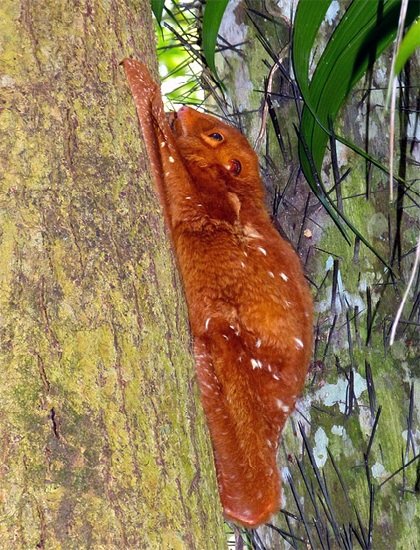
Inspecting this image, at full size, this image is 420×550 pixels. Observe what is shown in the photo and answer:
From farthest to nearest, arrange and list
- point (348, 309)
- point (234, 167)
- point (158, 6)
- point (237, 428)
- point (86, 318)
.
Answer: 1. point (234, 167)
2. point (348, 309)
3. point (158, 6)
4. point (237, 428)
5. point (86, 318)

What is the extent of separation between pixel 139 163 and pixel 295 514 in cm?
163

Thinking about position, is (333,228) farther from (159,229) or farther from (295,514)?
(159,229)

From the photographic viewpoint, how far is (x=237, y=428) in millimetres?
2514

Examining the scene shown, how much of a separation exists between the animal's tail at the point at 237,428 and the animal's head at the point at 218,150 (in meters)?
0.76

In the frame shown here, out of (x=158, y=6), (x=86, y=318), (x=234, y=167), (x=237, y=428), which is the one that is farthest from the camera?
Result: (x=234, y=167)

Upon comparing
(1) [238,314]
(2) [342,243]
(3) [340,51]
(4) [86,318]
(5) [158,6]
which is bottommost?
(4) [86,318]

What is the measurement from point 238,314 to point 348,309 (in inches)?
20.4

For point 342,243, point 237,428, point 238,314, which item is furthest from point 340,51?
point 237,428

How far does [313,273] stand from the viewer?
312cm

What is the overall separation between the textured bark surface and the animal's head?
4.07ft

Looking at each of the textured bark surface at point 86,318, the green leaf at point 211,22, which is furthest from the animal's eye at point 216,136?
the textured bark surface at point 86,318

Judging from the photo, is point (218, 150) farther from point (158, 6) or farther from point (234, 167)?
point (158, 6)

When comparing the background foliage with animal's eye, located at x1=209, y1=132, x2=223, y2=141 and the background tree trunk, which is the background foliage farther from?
animal's eye, located at x1=209, y1=132, x2=223, y2=141

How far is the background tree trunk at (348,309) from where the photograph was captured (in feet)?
9.19
